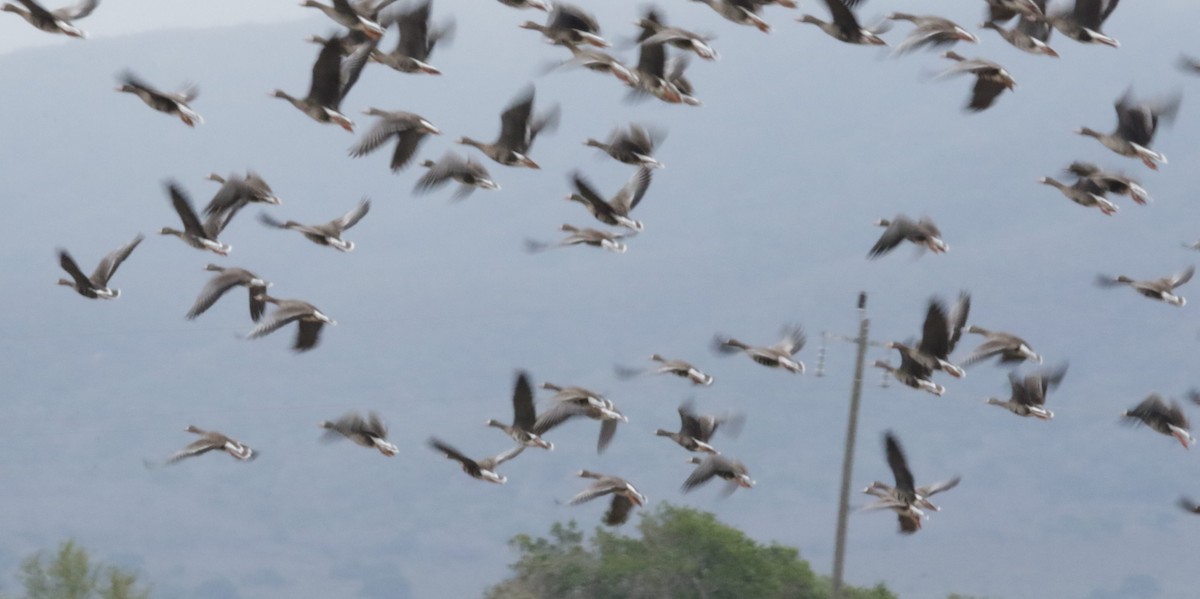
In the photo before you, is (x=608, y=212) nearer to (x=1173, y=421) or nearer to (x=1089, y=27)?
(x=1089, y=27)

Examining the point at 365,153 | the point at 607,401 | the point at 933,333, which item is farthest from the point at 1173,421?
the point at 365,153

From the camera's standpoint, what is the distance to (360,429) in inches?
784

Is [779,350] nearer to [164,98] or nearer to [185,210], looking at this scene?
[185,210]

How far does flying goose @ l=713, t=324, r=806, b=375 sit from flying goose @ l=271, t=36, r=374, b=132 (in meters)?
5.37

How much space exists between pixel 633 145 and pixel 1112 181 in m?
4.95

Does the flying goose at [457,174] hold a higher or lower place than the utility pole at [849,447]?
higher

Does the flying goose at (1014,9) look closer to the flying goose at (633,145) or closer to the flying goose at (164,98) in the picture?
the flying goose at (633,145)

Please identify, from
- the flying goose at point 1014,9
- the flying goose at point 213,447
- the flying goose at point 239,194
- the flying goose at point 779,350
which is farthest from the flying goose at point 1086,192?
the flying goose at point 213,447

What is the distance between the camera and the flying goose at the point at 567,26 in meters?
19.2

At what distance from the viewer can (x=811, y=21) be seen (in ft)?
68.1

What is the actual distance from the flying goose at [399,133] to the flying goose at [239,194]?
1.21 meters

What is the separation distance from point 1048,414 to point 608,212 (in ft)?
17.2

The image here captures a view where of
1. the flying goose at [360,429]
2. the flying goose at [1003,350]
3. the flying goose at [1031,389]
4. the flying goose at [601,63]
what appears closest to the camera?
the flying goose at [601,63]

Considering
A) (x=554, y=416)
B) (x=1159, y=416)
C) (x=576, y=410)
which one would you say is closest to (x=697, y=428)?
(x=554, y=416)
